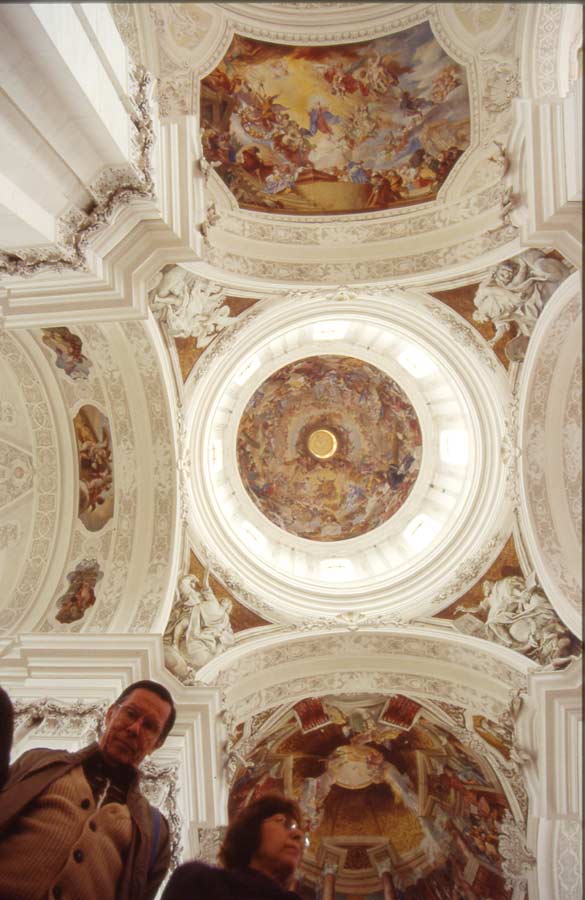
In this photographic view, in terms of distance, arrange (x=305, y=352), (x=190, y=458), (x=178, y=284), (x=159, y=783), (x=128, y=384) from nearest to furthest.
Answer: (x=159, y=783) < (x=178, y=284) < (x=128, y=384) < (x=190, y=458) < (x=305, y=352)

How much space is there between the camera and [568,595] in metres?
10.2

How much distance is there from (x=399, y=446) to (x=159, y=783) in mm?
9231

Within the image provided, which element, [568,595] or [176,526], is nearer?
[568,595]

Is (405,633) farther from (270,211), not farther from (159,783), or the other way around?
(270,211)

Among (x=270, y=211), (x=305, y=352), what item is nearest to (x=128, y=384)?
(x=270, y=211)

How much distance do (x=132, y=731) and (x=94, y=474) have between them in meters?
8.50

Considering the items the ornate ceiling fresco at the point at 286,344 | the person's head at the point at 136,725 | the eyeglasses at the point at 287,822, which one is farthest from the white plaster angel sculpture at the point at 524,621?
the person's head at the point at 136,725

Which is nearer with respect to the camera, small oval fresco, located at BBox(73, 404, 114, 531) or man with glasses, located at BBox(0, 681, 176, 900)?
man with glasses, located at BBox(0, 681, 176, 900)

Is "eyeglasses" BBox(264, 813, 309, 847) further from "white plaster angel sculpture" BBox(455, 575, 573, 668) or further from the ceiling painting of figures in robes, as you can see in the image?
the ceiling painting of figures in robes

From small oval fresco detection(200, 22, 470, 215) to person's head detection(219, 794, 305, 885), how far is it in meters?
9.24

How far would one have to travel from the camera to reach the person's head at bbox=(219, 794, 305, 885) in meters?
3.57

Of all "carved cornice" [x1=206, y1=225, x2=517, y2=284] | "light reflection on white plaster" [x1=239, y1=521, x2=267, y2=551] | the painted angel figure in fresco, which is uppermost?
the painted angel figure in fresco

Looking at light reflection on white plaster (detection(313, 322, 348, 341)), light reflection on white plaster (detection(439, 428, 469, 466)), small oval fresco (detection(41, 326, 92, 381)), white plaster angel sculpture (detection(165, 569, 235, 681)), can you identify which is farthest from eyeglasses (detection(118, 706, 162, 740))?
light reflection on white plaster (detection(439, 428, 469, 466))

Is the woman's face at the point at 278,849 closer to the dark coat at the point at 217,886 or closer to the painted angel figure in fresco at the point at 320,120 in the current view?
the dark coat at the point at 217,886
